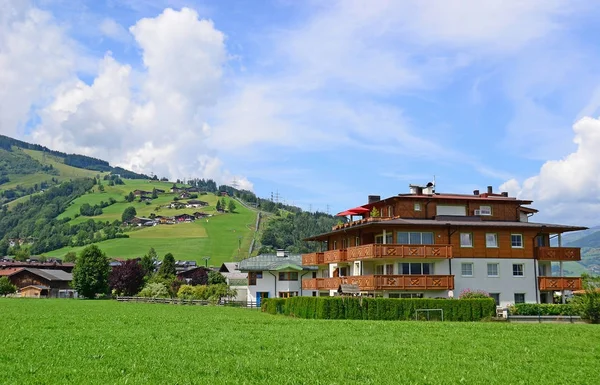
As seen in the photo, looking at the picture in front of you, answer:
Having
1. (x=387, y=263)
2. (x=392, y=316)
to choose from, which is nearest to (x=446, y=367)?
(x=392, y=316)

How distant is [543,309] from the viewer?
1719 inches

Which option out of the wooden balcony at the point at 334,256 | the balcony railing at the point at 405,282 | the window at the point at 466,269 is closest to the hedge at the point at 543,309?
the balcony railing at the point at 405,282

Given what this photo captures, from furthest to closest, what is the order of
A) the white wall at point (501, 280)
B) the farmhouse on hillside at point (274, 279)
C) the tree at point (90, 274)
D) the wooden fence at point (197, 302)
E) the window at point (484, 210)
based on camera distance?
the tree at point (90, 274) < the farmhouse on hillside at point (274, 279) < the wooden fence at point (197, 302) < the window at point (484, 210) < the white wall at point (501, 280)

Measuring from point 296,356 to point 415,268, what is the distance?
3497cm

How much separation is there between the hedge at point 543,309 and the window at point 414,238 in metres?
9.98

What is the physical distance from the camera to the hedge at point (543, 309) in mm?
42656

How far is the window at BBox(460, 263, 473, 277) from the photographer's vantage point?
173 feet

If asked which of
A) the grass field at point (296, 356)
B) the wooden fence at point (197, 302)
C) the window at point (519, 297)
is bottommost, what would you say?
the wooden fence at point (197, 302)

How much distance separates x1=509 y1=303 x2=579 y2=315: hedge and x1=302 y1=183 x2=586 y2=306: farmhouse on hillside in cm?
723

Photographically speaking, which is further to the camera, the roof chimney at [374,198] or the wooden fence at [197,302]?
the wooden fence at [197,302]

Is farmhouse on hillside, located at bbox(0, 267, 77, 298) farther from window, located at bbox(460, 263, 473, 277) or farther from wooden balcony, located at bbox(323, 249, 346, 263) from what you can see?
window, located at bbox(460, 263, 473, 277)

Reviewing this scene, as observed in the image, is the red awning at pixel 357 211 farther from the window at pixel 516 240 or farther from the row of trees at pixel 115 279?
the row of trees at pixel 115 279

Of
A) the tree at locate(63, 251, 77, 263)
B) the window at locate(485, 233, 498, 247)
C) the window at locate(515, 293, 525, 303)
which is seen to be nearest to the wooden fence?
the window at locate(485, 233, 498, 247)

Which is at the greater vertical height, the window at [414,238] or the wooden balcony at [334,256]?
the window at [414,238]
